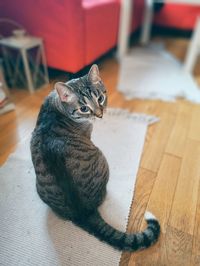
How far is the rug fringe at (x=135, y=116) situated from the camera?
1.36 metres

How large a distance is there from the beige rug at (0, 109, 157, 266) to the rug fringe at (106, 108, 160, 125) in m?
A: 0.21

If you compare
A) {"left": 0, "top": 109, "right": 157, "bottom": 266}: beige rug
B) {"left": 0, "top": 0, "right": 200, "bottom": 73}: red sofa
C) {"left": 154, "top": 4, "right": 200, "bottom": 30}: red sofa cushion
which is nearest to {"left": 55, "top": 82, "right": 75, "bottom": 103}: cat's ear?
{"left": 0, "top": 0, "right": 200, "bottom": 73}: red sofa

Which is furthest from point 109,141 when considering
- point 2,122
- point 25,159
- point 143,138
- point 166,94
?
point 166,94


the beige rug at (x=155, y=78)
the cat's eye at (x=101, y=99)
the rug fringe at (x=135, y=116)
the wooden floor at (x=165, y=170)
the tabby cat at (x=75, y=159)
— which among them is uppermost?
the cat's eye at (x=101, y=99)

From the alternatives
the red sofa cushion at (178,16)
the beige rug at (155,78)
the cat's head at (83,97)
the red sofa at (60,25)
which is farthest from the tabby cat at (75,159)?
the red sofa cushion at (178,16)

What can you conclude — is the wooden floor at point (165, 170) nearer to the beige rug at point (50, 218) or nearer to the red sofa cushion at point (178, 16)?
the beige rug at point (50, 218)

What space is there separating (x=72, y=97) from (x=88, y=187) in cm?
32

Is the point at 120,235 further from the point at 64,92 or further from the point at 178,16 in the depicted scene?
the point at 178,16

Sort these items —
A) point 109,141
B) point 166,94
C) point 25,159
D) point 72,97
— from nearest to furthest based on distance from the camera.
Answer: point 72,97 → point 25,159 → point 109,141 → point 166,94

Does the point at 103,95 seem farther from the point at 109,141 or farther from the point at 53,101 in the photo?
the point at 109,141

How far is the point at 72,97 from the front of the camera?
69 centimetres

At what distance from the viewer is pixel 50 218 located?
84 centimetres

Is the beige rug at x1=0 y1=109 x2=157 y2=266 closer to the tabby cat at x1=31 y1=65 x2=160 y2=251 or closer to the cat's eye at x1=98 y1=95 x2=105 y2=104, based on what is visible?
the tabby cat at x1=31 y1=65 x2=160 y2=251

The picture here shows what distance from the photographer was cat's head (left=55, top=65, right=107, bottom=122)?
688 mm
